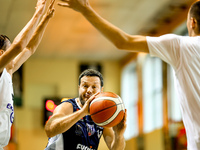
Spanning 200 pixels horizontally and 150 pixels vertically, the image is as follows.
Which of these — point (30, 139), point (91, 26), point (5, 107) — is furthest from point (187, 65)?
point (30, 139)

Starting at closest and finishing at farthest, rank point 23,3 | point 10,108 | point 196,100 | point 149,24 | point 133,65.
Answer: point 196,100 → point 10,108 → point 23,3 → point 149,24 → point 133,65

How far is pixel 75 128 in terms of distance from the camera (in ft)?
14.9

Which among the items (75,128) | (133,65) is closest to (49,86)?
(133,65)

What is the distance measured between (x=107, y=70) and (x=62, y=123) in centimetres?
1435

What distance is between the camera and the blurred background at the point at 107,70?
1240cm

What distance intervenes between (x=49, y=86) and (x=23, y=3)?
6.56 meters

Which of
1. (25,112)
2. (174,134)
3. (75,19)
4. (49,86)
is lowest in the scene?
(174,134)

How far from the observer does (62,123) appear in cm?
404

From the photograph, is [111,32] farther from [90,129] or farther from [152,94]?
[152,94]

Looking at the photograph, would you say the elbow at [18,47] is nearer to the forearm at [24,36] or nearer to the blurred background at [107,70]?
the forearm at [24,36]

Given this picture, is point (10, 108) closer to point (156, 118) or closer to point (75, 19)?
point (75, 19)

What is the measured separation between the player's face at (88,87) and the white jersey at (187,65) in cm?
166

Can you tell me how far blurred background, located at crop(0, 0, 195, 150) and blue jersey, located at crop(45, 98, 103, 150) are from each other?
7.29 m

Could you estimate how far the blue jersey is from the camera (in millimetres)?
4449
